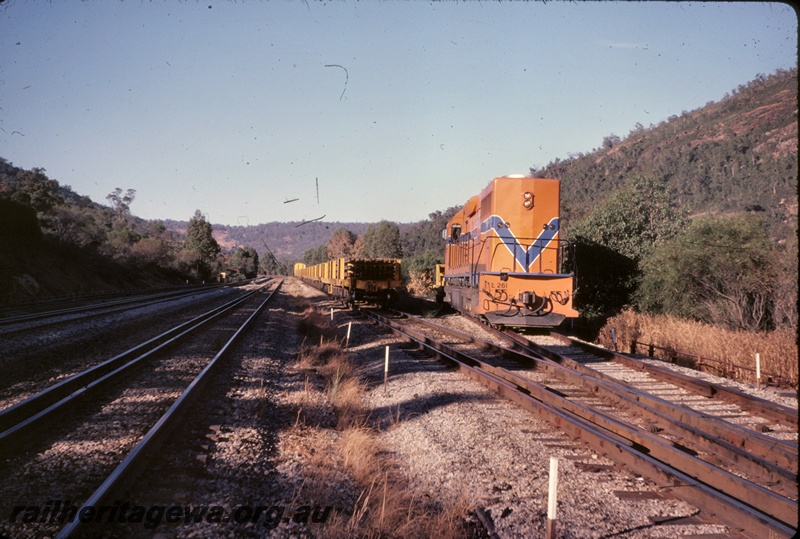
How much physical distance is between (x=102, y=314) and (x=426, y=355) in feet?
48.1

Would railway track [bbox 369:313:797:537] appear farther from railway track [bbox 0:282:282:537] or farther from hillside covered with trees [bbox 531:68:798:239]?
hillside covered with trees [bbox 531:68:798:239]

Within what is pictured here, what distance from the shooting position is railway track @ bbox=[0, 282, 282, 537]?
162 inches

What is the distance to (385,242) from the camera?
79438 mm

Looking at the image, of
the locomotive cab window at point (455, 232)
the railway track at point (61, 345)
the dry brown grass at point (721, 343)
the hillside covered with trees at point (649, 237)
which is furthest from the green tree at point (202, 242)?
the dry brown grass at point (721, 343)

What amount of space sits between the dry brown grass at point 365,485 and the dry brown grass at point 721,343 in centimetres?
776

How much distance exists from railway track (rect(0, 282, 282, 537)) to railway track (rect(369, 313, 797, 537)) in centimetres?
479

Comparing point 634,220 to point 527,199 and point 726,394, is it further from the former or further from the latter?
point 726,394

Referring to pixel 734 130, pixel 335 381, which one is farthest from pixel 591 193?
pixel 335 381

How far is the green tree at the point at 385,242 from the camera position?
78.6 meters

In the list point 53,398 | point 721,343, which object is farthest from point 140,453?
point 721,343

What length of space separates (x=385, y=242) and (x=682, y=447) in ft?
244

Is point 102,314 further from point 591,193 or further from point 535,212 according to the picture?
point 591,193

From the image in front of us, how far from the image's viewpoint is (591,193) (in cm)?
9744

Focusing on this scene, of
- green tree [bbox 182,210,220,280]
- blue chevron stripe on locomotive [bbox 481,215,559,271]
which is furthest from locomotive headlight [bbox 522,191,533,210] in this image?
green tree [bbox 182,210,220,280]
